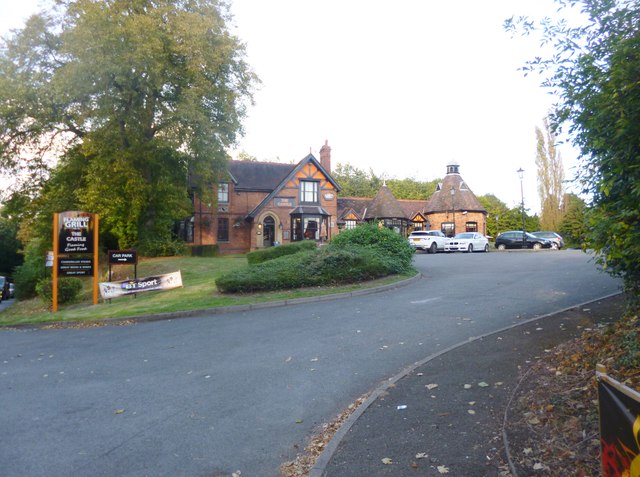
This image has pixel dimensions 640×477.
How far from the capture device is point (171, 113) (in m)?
27.6

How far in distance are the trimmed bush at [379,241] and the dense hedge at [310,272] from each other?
58.4 inches

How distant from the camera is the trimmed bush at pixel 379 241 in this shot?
61.5 feet

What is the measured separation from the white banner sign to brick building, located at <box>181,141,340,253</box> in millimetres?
23009

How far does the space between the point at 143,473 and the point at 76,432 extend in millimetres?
1456

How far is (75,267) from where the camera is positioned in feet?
55.0

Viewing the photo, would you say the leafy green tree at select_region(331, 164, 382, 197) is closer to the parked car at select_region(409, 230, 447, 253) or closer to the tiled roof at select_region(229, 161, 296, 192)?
the tiled roof at select_region(229, 161, 296, 192)

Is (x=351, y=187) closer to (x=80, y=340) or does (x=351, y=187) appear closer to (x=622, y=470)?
(x=80, y=340)

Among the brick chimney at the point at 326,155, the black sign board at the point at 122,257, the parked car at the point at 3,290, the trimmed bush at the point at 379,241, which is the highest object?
the brick chimney at the point at 326,155

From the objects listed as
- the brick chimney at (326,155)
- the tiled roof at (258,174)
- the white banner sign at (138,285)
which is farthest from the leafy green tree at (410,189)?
the white banner sign at (138,285)

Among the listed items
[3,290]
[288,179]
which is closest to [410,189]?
[288,179]

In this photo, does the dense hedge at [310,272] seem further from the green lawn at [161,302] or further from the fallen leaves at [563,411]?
the fallen leaves at [563,411]

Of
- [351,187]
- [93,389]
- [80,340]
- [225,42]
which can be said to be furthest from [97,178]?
[351,187]

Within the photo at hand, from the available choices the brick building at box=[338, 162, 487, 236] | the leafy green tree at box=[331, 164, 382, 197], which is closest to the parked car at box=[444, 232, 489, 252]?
the brick building at box=[338, 162, 487, 236]

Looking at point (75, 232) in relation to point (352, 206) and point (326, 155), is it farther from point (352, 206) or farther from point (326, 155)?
point (352, 206)
